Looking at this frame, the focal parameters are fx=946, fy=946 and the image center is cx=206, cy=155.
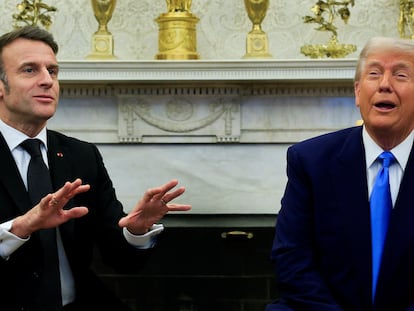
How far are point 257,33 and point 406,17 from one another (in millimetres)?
802

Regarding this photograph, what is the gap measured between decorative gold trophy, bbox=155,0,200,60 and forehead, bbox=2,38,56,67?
2036 millimetres

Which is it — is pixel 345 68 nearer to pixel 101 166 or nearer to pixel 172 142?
pixel 172 142

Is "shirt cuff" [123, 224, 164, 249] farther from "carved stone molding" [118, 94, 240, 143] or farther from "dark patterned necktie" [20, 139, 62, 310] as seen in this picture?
"carved stone molding" [118, 94, 240, 143]

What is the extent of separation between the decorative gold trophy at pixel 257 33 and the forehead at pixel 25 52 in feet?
7.11

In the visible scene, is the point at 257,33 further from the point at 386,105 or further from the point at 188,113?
the point at 386,105

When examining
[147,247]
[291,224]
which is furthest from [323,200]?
[147,247]

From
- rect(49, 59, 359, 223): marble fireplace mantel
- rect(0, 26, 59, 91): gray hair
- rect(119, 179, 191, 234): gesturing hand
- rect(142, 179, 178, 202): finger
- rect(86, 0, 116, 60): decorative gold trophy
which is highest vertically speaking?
rect(0, 26, 59, 91): gray hair

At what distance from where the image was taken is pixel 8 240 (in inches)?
106

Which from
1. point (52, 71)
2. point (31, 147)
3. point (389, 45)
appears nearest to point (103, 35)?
point (52, 71)

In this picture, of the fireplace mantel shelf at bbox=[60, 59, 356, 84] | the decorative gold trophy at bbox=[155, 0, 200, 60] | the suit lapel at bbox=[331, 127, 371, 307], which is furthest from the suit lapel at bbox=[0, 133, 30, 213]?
the decorative gold trophy at bbox=[155, 0, 200, 60]

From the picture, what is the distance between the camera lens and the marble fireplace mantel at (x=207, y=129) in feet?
16.9

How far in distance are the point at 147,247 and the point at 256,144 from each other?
7.58 ft

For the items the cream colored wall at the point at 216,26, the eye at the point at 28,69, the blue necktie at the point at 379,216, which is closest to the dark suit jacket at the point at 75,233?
the eye at the point at 28,69

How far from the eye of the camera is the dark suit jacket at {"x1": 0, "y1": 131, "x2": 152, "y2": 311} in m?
2.80
